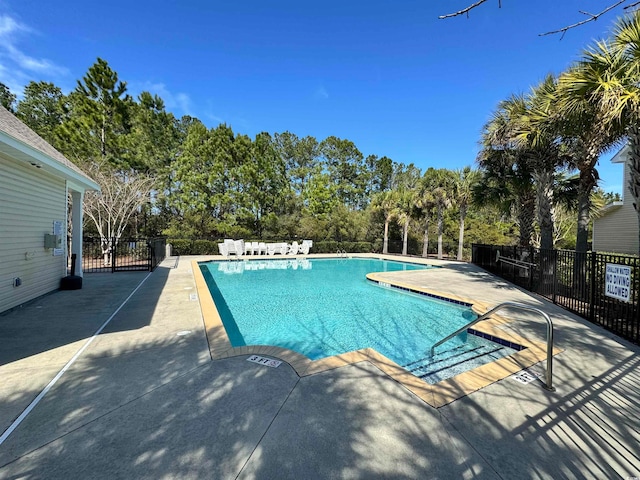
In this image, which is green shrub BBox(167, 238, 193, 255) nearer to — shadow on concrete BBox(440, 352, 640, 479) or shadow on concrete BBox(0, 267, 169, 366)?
shadow on concrete BBox(0, 267, 169, 366)

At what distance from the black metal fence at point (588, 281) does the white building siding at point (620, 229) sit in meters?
6.18

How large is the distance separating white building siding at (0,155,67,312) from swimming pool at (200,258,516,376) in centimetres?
371

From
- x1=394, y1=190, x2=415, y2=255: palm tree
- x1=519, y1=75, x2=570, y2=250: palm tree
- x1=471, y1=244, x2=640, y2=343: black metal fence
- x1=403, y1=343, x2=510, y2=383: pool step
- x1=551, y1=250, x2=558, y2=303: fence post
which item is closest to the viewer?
x1=403, y1=343, x2=510, y2=383: pool step

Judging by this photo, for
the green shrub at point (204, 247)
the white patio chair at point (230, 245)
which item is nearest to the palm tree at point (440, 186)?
the white patio chair at point (230, 245)

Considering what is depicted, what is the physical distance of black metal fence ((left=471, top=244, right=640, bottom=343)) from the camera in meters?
4.26

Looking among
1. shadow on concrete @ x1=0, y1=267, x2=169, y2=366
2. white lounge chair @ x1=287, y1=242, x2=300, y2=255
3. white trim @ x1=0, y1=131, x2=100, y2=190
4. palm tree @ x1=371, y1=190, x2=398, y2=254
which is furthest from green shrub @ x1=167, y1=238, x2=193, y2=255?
palm tree @ x1=371, y1=190, x2=398, y2=254

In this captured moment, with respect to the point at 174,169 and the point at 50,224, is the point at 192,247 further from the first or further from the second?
the point at 50,224

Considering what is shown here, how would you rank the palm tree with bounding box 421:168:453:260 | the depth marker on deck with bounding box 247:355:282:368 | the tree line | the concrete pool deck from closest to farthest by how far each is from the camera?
the concrete pool deck
the depth marker on deck with bounding box 247:355:282:368
the tree line
the palm tree with bounding box 421:168:453:260

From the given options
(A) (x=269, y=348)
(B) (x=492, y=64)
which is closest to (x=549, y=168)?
(B) (x=492, y=64)

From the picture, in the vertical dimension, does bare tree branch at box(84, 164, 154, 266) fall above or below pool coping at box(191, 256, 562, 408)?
above

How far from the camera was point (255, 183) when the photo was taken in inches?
855

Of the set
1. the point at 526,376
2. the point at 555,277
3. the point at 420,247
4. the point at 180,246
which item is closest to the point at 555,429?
the point at 526,376

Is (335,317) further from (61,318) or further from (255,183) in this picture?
(255,183)

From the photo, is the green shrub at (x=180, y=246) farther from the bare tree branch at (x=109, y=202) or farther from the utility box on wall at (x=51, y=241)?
the utility box on wall at (x=51, y=241)
